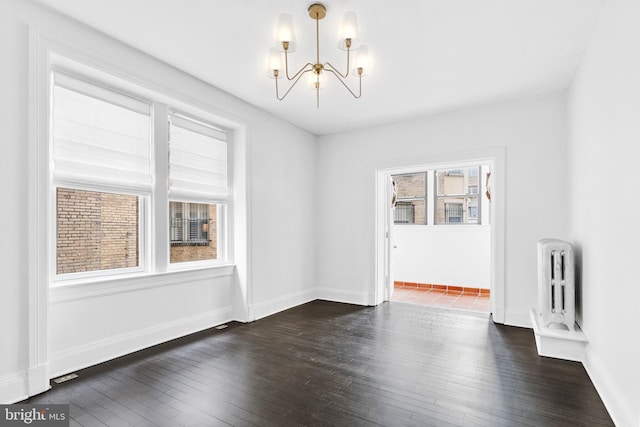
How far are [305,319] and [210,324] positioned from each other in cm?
115

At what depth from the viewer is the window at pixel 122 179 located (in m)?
2.79

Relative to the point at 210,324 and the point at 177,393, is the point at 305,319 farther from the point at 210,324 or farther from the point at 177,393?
the point at 177,393

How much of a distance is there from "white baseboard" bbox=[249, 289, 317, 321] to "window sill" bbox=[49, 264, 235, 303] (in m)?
0.71

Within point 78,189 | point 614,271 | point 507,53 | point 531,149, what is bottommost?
point 614,271

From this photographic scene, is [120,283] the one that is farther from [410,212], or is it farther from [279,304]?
[410,212]

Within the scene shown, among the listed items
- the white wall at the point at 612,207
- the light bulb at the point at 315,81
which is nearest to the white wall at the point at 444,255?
the white wall at the point at 612,207

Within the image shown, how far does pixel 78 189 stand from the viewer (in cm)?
287

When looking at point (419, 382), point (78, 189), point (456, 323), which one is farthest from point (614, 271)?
point (78, 189)

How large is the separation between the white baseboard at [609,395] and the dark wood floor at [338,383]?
2.3 inches

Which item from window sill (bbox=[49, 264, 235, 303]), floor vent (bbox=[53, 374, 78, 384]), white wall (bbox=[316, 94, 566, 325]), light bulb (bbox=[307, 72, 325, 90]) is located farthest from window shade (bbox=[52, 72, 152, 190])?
white wall (bbox=[316, 94, 566, 325])

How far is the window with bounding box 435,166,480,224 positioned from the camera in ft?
20.2

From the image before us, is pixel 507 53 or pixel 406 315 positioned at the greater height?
pixel 507 53

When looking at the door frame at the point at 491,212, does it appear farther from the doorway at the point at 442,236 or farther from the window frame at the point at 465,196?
the window frame at the point at 465,196

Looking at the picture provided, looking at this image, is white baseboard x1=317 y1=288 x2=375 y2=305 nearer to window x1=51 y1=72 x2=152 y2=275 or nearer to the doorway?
the doorway
